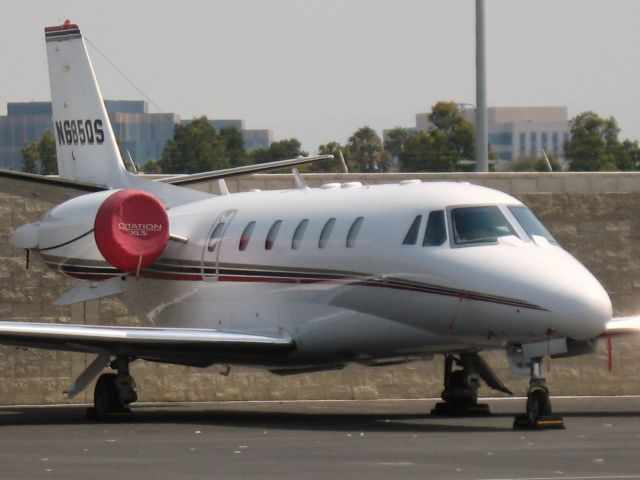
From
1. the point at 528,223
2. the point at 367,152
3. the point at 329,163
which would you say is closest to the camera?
the point at 528,223

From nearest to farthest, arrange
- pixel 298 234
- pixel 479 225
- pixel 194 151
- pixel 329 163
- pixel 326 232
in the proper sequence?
pixel 479 225 → pixel 326 232 → pixel 298 234 → pixel 329 163 → pixel 194 151

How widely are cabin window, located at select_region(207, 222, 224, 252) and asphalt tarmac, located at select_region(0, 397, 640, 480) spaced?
2.25m

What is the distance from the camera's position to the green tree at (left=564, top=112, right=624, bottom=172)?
94.7m

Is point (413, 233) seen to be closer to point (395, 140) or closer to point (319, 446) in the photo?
point (319, 446)

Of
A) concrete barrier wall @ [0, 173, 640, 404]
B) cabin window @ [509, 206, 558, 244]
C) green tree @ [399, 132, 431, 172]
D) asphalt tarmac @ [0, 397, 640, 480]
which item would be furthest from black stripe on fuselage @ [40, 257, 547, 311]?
green tree @ [399, 132, 431, 172]

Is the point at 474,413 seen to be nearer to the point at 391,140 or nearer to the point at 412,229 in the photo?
the point at 412,229

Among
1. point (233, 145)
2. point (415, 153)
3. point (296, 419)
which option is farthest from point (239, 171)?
point (233, 145)

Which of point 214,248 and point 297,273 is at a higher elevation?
point 214,248

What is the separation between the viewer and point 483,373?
75.5 feet

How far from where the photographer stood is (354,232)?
21.1m

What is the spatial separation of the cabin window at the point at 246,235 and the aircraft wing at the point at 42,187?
10.1 feet

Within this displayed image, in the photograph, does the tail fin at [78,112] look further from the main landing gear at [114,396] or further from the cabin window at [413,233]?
the cabin window at [413,233]

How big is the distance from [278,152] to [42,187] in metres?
85.9

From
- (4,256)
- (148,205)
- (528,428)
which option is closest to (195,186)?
(4,256)
